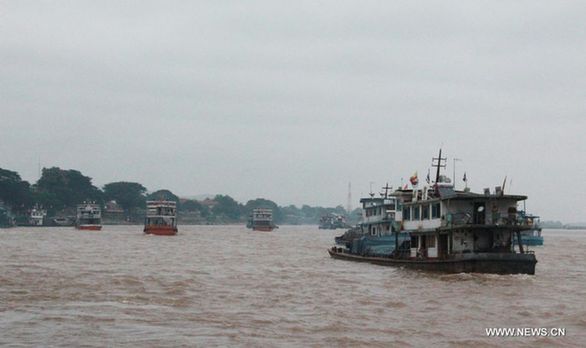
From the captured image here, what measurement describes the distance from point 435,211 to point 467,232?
2.92 meters

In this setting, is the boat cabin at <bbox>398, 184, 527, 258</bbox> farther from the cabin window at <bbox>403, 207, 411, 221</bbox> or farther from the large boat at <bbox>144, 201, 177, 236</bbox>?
the large boat at <bbox>144, 201, 177, 236</bbox>

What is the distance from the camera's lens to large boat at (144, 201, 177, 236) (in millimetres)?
111887

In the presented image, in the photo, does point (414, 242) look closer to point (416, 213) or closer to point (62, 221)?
point (416, 213)

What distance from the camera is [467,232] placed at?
42594 mm

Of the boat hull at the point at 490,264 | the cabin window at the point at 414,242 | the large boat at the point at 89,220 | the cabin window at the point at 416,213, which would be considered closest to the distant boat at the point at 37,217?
the large boat at the point at 89,220

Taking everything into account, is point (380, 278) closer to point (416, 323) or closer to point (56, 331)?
point (416, 323)

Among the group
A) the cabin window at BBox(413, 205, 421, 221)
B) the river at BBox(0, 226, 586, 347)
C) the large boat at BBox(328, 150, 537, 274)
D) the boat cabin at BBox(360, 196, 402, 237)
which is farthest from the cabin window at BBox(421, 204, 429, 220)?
the boat cabin at BBox(360, 196, 402, 237)

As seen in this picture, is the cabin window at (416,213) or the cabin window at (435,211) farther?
the cabin window at (416,213)

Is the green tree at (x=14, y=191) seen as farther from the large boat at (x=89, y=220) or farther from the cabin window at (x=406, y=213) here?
the cabin window at (x=406, y=213)

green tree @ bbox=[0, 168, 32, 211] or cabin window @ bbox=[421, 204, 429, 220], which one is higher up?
green tree @ bbox=[0, 168, 32, 211]

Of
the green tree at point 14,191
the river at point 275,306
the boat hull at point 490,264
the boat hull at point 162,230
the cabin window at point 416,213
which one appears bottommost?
the river at point 275,306

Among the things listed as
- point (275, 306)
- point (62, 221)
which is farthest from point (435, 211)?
point (62, 221)

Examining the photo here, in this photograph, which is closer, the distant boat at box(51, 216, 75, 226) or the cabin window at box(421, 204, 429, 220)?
the cabin window at box(421, 204, 429, 220)

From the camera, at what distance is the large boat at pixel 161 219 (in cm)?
11189
